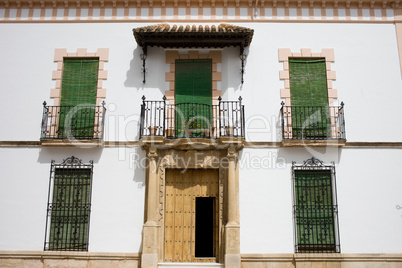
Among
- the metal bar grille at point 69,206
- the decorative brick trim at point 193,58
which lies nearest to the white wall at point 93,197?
the metal bar grille at point 69,206

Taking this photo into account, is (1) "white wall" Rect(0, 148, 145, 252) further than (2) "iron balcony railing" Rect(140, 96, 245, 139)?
No

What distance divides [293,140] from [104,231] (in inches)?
190

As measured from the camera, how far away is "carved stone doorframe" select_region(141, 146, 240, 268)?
341 inches

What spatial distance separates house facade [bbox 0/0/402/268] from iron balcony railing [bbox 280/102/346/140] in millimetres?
33

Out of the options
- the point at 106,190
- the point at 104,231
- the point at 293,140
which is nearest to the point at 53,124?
the point at 106,190

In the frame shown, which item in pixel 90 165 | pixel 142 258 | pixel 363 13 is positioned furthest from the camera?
pixel 363 13

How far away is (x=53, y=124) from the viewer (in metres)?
9.49

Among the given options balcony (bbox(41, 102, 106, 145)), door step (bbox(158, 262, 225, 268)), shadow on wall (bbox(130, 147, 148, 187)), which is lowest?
door step (bbox(158, 262, 225, 268))

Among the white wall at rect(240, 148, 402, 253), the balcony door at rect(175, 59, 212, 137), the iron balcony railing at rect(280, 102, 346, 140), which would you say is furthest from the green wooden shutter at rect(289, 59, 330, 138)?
the balcony door at rect(175, 59, 212, 137)

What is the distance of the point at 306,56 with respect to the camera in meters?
9.77

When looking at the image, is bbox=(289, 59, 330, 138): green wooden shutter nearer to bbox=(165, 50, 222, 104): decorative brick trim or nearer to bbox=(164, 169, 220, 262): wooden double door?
bbox=(165, 50, 222, 104): decorative brick trim

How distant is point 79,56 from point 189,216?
4.82m

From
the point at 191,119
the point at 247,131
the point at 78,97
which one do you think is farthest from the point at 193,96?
the point at 78,97

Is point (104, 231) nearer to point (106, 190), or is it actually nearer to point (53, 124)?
point (106, 190)
